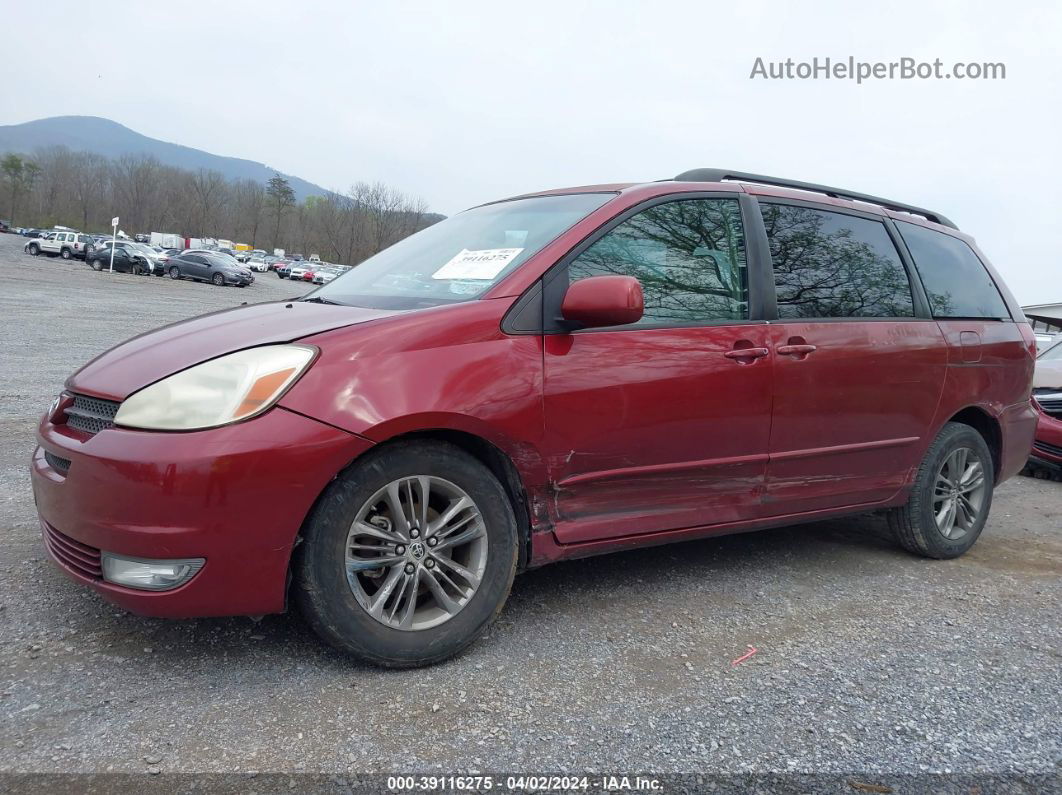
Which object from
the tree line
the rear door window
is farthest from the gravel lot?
the tree line

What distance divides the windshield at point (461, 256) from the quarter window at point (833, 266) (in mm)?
912

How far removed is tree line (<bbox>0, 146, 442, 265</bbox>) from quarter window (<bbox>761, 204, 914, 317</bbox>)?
93.7 metres

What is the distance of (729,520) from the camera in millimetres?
3383

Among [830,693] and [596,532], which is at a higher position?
[596,532]

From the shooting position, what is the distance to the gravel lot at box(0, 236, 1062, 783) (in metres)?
2.18

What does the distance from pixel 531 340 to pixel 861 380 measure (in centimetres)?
175

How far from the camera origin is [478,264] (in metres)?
3.14

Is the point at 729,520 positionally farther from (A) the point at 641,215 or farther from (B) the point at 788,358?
(A) the point at 641,215

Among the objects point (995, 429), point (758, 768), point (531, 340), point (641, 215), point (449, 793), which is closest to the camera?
point (449, 793)

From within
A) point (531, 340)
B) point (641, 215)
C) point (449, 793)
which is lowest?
point (449, 793)

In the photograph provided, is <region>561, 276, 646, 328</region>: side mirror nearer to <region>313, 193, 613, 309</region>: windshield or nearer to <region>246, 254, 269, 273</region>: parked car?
<region>313, 193, 613, 309</region>: windshield

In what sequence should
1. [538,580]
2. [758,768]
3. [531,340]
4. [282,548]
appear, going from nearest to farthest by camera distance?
[758,768]
[282,548]
[531,340]
[538,580]

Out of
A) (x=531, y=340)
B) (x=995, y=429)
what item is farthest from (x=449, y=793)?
(x=995, y=429)

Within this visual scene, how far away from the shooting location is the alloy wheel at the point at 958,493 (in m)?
4.26
